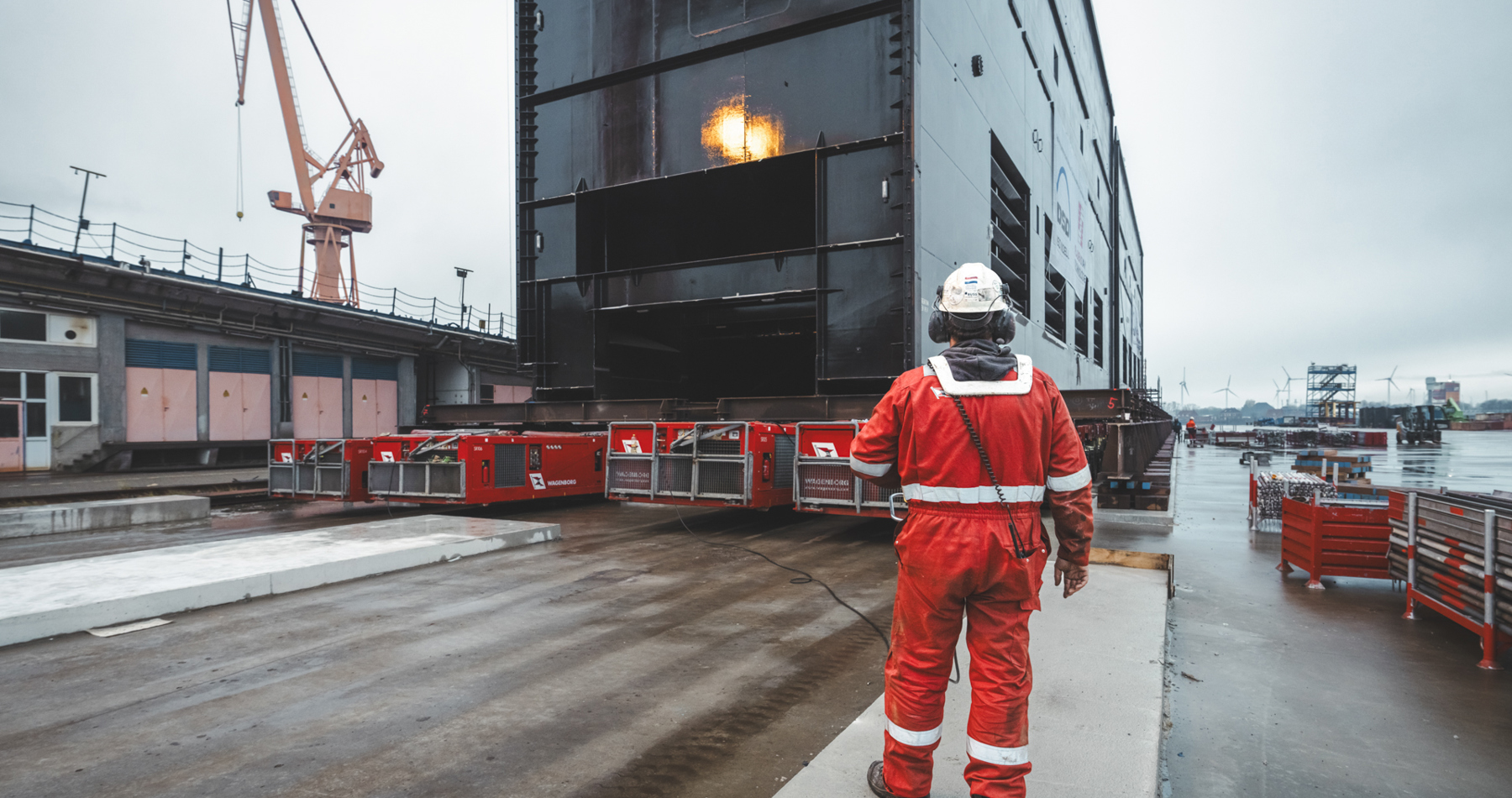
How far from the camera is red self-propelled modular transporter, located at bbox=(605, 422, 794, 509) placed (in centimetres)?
836

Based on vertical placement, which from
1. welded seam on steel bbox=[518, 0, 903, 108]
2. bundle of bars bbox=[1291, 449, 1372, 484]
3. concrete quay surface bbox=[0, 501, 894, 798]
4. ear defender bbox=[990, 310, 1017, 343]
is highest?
welded seam on steel bbox=[518, 0, 903, 108]

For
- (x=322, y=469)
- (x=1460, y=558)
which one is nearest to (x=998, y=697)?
(x=1460, y=558)

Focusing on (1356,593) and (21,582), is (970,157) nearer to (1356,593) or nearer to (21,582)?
(1356,593)

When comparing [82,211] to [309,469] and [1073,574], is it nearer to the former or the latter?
[309,469]

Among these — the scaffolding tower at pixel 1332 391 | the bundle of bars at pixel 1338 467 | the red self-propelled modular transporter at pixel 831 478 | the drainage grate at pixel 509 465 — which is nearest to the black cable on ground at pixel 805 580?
the red self-propelled modular transporter at pixel 831 478

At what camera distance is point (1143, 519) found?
9227mm

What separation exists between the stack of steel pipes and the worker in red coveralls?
143 inches

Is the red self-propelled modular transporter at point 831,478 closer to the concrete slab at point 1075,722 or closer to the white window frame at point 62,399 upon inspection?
the concrete slab at point 1075,722

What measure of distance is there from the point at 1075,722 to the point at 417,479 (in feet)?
28.0

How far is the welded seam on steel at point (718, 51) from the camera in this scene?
32.3 feet

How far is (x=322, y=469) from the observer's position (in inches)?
398

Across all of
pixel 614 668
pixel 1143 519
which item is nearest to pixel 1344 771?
pixel 614 668

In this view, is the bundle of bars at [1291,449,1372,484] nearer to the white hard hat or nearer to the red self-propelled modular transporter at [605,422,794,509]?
the red self-propelled modular transporter at [605,422,794,509]

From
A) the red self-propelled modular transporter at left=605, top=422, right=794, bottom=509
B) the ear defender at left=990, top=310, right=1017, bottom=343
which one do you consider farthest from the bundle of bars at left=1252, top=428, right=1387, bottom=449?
the ear defender at left=990, top=310, right=1017, bottom=343
